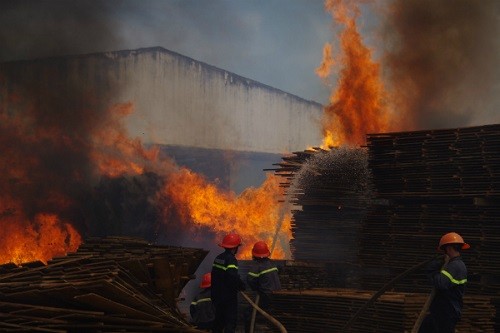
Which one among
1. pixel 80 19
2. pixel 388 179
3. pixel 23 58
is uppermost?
pixel 80 19

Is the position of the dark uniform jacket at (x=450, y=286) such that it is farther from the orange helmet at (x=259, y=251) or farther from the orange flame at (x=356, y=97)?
the orange flame at (x=356, y=97)

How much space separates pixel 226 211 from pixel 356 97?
665 centimetres

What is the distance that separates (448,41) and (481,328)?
11164 millimetres

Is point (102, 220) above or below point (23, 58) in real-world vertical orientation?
below

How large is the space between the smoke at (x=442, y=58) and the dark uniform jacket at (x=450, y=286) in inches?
477

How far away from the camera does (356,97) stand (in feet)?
62.8

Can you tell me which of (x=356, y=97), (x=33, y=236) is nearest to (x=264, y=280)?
(x=356, y=97)

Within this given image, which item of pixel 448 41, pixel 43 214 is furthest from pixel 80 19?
pixel 448 41

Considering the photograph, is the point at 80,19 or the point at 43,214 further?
the point at 80,19

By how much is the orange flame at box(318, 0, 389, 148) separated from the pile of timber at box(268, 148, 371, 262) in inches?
194

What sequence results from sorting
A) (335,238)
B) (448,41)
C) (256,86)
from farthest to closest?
(256,86) < (448,41) < (335,238)

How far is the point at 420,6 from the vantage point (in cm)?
1892

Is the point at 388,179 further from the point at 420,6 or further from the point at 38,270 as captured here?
the point at 420,6

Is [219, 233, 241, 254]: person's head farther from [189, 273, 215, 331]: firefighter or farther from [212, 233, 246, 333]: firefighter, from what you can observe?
[189, 273, 215, 331]: firefighter
